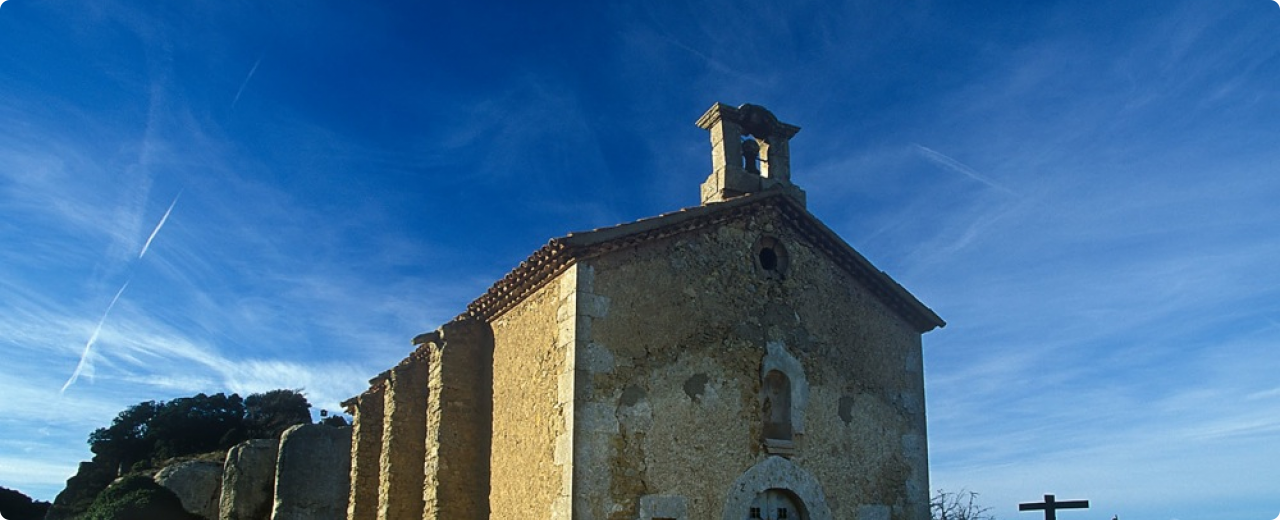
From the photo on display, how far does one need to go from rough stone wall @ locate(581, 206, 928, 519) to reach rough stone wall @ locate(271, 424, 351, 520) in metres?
→ 12.7

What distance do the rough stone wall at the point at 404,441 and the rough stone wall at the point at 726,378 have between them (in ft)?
17.2

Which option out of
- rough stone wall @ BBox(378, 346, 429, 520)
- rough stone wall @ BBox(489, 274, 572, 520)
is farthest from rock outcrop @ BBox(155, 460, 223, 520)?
rough stone wall @ BBox(489, 274, 572, 520)

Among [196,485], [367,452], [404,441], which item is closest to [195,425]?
[196,485]

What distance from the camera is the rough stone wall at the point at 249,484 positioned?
2483cm

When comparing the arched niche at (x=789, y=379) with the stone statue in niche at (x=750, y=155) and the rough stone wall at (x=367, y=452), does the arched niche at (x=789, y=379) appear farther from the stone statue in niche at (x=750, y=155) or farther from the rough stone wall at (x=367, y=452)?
the rough stone wall at (x=367, y=452)

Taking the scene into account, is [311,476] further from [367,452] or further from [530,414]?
[530,414]

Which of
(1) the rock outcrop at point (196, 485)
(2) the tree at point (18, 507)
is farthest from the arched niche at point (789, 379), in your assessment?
(2) the tree at point (18, 507)

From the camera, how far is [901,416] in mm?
13266

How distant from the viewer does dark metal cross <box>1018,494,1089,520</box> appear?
50.1ft

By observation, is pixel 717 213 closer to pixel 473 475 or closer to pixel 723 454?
pixel 723 454

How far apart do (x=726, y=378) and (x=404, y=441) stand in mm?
5828

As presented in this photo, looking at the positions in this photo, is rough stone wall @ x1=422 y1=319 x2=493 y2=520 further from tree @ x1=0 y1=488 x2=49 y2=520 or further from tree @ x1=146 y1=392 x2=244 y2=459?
tree @ x1=0 y1=488 x2=49 y2=520

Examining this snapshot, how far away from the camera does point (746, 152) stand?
1341 cm

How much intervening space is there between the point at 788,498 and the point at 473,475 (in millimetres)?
4382
